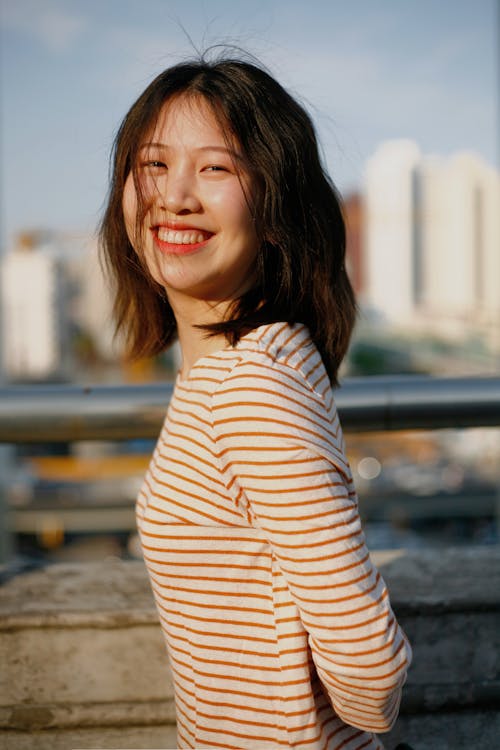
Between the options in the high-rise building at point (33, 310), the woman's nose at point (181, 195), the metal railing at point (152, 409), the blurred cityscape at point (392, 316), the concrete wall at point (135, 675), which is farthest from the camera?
the high-rise building at point (33, 310)

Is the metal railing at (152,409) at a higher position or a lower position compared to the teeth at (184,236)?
lower

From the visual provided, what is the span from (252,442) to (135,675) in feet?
2.36

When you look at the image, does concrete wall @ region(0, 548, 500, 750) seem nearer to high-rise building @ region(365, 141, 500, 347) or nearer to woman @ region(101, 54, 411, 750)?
woman @ region(101, 54, 411, 750)

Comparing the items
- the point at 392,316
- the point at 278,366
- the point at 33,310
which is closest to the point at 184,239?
the point at 278,366

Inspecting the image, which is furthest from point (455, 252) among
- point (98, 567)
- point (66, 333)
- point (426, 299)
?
point (98, 567)

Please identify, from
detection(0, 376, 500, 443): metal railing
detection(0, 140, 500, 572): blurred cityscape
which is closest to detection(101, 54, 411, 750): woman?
detection(0, 376, 500, 443): metal railing

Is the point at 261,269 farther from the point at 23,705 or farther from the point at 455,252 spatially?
the point at 455,252

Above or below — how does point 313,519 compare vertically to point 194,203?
below

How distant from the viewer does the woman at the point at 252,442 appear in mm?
887

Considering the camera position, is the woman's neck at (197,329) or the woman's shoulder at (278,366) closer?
the woman's shoulder at (278,366)

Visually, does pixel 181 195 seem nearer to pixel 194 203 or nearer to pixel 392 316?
pixel 194 203

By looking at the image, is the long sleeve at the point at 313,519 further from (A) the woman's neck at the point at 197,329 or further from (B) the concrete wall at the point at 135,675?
(B) the concrete wall at the point at 135,675

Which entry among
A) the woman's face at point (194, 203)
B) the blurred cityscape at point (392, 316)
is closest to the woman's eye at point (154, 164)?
the woman's face at point (194, 203)

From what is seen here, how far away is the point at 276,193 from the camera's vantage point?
1.02 m
